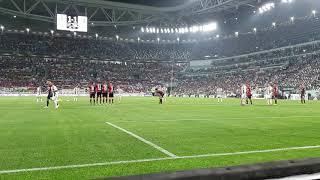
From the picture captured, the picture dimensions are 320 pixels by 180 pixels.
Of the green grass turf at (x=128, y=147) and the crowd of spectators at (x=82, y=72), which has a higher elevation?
the crowd of spectators at (x=82, y=72)

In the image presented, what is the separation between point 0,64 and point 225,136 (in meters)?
83.0

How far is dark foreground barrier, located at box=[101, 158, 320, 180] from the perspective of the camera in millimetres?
4352

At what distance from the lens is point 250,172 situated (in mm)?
4723

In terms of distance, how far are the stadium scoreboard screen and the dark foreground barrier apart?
47.8 meters

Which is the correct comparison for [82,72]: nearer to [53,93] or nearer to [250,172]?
[53,93]

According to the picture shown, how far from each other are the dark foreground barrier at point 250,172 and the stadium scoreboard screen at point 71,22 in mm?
47760

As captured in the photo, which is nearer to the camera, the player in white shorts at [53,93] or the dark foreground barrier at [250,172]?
the dark foreground barrier at [250,172]

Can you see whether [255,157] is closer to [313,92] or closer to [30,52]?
[313,92]

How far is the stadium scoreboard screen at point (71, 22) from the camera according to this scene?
50156 millimetres

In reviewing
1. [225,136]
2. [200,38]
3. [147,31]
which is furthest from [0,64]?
[225,136]

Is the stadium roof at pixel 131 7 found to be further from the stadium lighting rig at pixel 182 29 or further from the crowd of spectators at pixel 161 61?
the crowd of spectators at pixel 161 61

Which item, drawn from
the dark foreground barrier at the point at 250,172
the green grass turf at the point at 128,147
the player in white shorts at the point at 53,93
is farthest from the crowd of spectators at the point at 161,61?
the dark foreground barrier at the point at 250,172

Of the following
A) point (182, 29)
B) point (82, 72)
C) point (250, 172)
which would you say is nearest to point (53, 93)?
point (250, 172)

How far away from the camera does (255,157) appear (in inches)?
298
